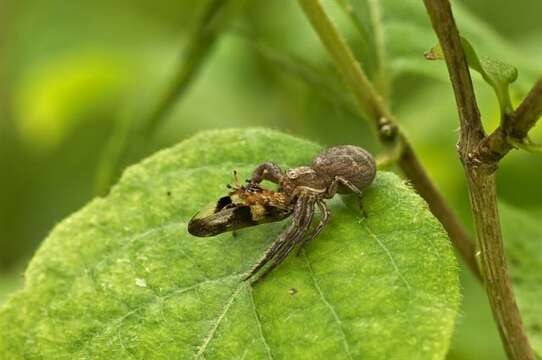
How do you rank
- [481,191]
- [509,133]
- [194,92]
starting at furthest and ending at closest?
[194,92]
[481,191]
[509,133]

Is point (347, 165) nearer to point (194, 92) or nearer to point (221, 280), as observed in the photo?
point (221, 280)

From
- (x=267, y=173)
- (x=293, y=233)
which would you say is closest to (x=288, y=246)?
(x=293, y=233)

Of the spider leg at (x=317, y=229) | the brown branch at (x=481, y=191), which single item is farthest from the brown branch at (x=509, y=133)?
the spider leg at (x=317, y=229)

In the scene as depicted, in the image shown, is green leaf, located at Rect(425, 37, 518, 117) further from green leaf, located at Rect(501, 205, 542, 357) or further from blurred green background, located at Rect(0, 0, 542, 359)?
blurred green background, located at Rect(0, 0, 542, 359)

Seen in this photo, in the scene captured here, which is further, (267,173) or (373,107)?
(373,107)

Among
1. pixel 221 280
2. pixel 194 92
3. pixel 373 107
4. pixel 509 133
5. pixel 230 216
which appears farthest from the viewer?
pixel 194 92

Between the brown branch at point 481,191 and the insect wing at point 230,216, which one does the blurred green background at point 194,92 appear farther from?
the brown branch at point 481,191

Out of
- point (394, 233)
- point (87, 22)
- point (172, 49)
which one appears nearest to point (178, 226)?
point (394, 233)
